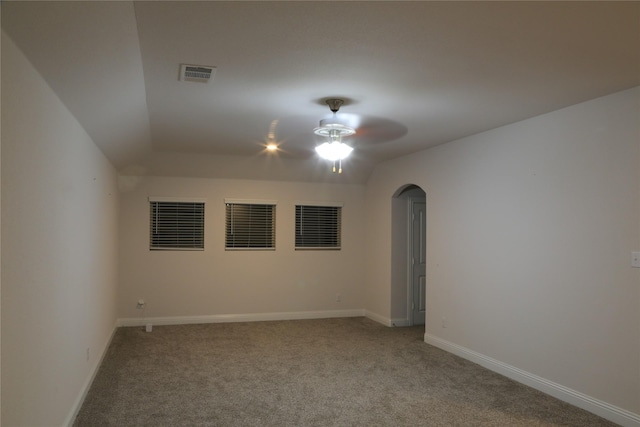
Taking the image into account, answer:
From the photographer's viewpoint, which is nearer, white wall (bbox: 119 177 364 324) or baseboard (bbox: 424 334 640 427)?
baseboard (bbox: 424 334 640 427)

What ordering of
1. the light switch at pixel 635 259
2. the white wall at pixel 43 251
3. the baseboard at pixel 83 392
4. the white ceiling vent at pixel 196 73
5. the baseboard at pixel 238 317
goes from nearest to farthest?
the white wall at pixel 43 251 → the white ceiling vent at pixel 196 73 → the baseboard at pixel 83 392 → the light switch at pixel 635 259 → the baseboard at pixel 238 317

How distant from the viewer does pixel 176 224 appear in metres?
7.17

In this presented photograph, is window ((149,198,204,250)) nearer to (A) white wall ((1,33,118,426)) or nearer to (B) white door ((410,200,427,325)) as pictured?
(A) white wall ((1,33,118,426))

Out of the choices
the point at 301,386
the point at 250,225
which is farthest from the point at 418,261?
the point at 301,386

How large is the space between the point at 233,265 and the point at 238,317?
80 centimetres

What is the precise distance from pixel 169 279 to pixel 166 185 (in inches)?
54.9

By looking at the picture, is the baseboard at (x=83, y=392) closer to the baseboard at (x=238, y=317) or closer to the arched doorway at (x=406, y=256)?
the baseboard at (x=238, y=317)

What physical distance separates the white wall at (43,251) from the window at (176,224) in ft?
8.82

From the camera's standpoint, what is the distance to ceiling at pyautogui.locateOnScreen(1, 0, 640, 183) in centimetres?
229

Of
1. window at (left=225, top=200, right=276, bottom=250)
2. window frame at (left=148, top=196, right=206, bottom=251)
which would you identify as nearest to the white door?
window at (left=225, top=200, right=276, bottom=250)

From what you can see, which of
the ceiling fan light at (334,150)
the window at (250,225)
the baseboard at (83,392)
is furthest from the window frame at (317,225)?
the ceiling fan light at (334,150)

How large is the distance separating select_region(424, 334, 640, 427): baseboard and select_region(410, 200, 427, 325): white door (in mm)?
1520

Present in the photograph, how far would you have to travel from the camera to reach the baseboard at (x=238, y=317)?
272 inches

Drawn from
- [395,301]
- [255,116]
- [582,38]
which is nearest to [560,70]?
[582,38]
